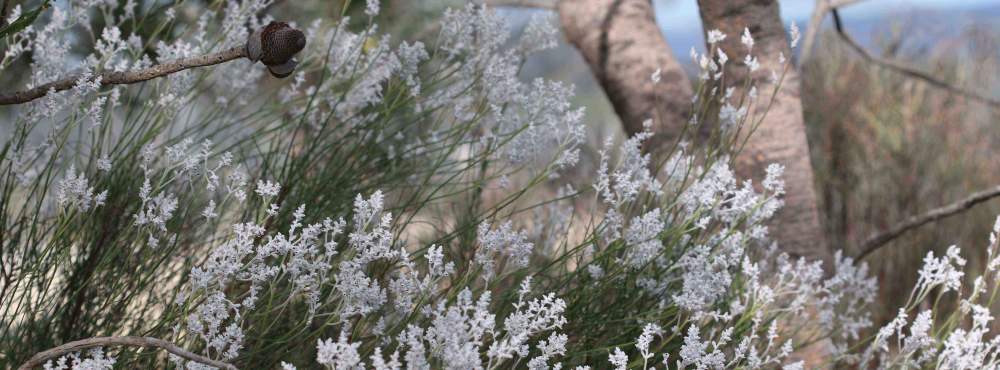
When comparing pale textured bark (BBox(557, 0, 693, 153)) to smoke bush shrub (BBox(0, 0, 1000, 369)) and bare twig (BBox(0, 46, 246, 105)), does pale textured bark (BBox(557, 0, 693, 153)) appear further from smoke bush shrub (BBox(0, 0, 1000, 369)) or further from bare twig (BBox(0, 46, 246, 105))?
bare twig (BBox(0, 46, 246, 105))

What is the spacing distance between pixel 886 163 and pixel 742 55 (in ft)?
11.1

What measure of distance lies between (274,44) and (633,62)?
171cm

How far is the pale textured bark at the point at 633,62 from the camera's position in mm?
2650

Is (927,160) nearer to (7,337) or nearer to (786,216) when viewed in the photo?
(786,216)

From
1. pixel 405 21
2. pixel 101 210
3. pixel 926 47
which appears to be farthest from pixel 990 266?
pixel 926 47

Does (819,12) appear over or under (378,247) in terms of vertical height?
over

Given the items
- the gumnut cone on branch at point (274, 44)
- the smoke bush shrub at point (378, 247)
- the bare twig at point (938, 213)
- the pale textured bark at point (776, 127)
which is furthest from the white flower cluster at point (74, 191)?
the bare twig at point (938, 213)

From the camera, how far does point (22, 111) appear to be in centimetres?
161

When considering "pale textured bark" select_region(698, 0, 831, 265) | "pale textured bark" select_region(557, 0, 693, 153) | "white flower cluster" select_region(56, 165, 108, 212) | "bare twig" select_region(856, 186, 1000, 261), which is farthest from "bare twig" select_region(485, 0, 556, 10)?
"white flower cluster" select_region(56, 165, 108, 212)

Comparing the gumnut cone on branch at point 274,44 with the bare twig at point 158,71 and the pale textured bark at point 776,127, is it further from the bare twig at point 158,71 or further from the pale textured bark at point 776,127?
the pale textured bark at point 776,127

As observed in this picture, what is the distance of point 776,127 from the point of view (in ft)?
7.48

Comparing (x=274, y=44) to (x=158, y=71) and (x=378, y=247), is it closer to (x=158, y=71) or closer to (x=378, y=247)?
(x=158, y=71)

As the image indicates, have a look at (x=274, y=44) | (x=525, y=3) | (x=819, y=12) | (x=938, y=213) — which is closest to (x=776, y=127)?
(x=938, y=213)

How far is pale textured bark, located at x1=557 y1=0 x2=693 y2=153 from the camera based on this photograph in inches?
104
